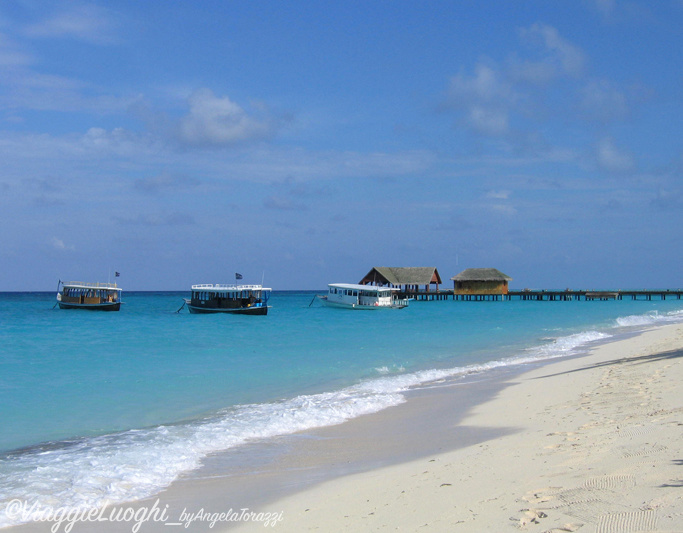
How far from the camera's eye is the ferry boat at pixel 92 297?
56.1 m

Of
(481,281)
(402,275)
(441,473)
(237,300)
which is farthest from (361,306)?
(441,473)

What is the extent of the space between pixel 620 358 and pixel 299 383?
850 centimetres

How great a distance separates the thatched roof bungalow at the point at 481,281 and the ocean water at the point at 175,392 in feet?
153

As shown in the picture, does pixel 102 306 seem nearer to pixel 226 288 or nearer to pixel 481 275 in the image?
pixel 226 288

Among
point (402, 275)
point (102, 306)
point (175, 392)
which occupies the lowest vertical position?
point (175, 392)

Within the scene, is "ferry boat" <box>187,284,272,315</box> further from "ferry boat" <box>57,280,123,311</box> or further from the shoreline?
the shoreline

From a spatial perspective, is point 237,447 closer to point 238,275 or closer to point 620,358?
point 620,358

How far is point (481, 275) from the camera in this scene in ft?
246

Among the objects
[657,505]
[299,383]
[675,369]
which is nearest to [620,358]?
[675,369]

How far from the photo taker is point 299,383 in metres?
14.2

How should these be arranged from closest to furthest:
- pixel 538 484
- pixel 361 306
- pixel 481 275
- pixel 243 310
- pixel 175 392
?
1. pixel 538 484
2. pixel 175 392
3. pixel 243 310
4. pixel 361 306
5. pixel 481 275

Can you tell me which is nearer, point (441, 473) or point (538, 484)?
point (538, 484)

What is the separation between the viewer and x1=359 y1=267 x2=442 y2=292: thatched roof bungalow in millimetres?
72375

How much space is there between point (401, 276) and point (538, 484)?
70434mm
